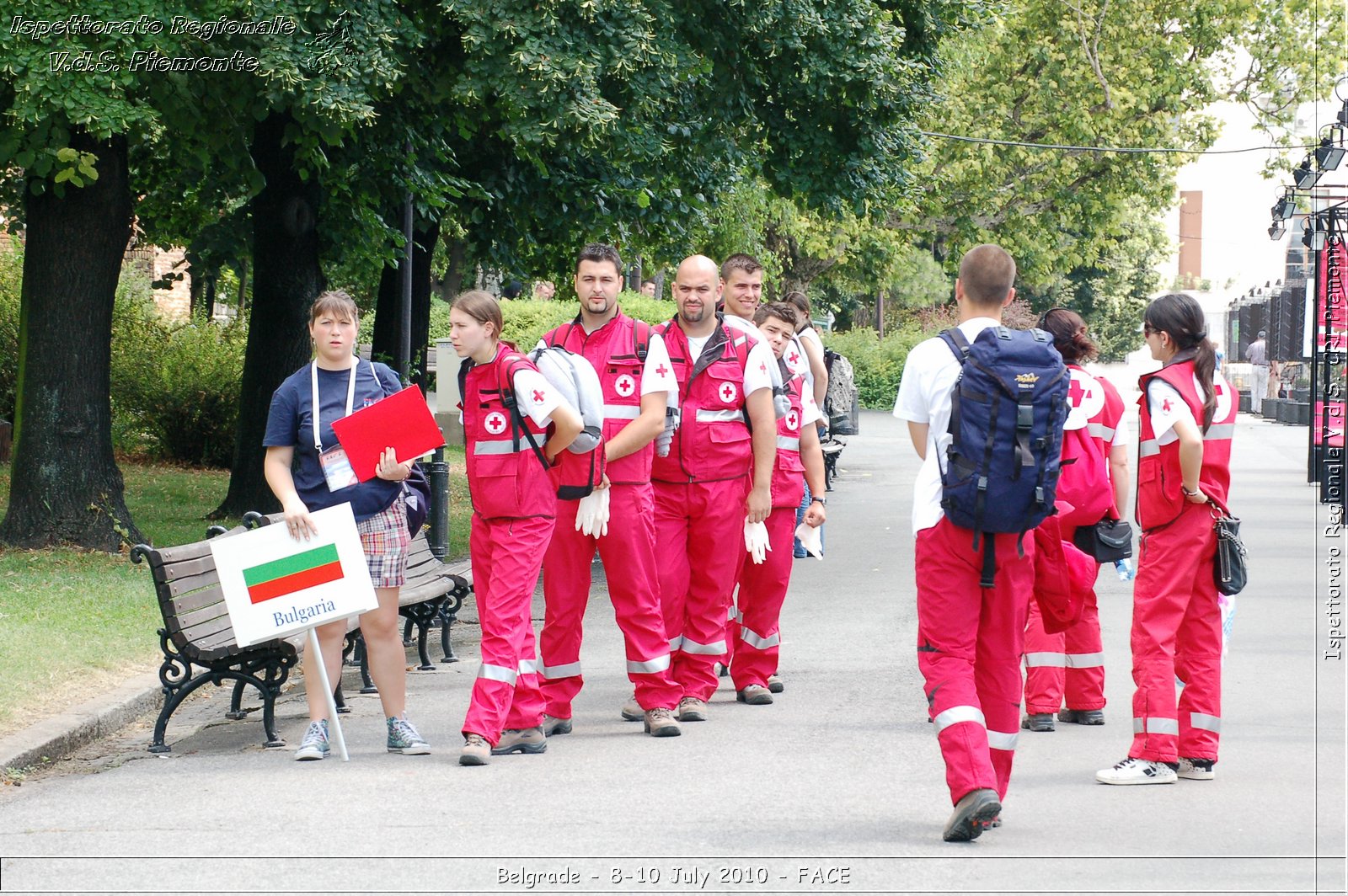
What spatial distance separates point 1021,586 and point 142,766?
3841 mm

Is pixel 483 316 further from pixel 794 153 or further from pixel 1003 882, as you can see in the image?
pixel 794 153

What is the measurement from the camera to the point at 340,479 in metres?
7.07

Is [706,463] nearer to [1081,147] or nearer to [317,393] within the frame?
[317,393]

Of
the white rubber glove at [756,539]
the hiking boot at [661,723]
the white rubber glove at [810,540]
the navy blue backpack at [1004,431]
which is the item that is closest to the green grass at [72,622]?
the hiking boot at [661,723]

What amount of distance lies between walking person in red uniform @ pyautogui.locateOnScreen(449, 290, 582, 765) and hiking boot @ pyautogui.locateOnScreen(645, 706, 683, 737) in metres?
0.64

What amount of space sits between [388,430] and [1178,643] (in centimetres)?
336

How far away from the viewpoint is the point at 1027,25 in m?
33.5

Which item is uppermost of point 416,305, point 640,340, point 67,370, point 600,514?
point 416,305

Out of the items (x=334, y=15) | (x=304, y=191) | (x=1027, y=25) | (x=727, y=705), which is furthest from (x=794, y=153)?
(x=1027, y=25)

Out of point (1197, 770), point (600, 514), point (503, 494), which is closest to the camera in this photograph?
point (1197, 770)

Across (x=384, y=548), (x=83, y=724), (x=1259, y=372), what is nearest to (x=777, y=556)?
(x=384, y=548)

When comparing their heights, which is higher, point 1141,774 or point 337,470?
point 337,470

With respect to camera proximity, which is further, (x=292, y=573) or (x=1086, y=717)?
(x=1086, y=717)

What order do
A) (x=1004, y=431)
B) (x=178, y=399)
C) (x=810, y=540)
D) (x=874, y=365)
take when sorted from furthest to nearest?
(x=874, y=365), (x=178, y=399), (x=810, y=540), (x=1004, y=431)
